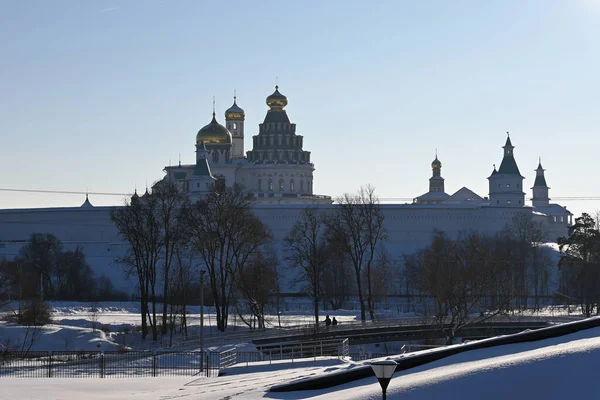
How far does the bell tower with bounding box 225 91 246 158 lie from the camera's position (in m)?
125

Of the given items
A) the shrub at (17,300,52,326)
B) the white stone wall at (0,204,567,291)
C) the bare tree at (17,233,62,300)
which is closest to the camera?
the shrub at (17,300,52,326)

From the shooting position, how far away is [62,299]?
219 ft

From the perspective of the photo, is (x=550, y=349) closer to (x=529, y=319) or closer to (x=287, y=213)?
(x=529, y=319)

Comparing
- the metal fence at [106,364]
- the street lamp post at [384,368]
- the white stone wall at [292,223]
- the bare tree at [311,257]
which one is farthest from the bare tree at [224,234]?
the white stone wall at [292,223]

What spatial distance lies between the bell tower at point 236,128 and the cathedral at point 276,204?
11 centimetres

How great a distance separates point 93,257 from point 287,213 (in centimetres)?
1720

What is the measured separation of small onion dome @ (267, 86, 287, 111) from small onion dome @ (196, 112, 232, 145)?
688cm

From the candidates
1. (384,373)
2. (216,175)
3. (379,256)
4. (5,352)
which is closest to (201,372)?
(5,352)

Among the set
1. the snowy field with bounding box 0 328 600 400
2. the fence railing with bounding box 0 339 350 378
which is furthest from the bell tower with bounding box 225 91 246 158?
the snowy field with bounding box 0 328 600 400

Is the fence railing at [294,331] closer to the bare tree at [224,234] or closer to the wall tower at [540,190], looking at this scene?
the bare tree at [224,234]

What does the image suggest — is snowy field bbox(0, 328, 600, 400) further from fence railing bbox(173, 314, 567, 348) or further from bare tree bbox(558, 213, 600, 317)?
bare tree bbox(558, 213, 600, 317)

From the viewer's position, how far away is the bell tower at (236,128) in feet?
411

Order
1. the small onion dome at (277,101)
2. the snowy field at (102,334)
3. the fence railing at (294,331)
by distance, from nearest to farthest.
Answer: the fence railing at (294,331)
the snowy field at (102,334)
the small onion dome at (277,101)

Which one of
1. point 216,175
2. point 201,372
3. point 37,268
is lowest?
point 201,372
